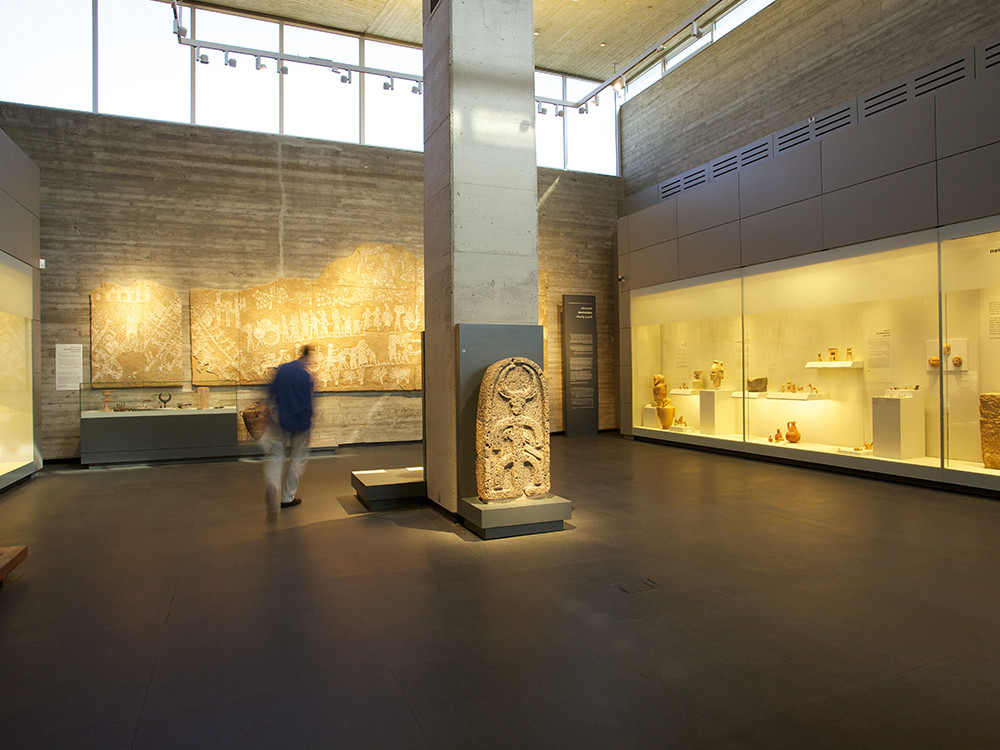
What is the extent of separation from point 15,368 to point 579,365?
9629mm

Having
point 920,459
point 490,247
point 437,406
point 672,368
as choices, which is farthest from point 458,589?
point 672,368

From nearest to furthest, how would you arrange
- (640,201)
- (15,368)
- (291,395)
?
(291,395) < (15,368) < (640,201)

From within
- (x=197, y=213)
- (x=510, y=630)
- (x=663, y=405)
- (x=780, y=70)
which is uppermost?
(x=780, y=70)

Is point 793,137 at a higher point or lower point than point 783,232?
higher

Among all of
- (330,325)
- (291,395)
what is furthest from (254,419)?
(291,395)

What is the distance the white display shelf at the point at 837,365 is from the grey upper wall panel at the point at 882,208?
1.57m

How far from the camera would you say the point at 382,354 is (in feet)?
40.5

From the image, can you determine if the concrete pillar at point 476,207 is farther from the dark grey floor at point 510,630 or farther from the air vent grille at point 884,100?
the air vent grille at point 884,100

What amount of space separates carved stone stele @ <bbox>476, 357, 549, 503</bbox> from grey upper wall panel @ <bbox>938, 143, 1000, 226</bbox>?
5081 millimetres

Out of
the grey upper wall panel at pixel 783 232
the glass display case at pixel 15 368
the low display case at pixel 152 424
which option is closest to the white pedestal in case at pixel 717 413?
the grey upper wall panel at pixel 783 232

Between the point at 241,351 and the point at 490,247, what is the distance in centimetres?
701

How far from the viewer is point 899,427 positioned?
25.0 feet

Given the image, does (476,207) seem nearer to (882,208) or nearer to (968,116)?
(882,208)

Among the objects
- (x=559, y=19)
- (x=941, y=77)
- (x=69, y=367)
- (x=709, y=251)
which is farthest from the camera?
(x=559, y=19)
